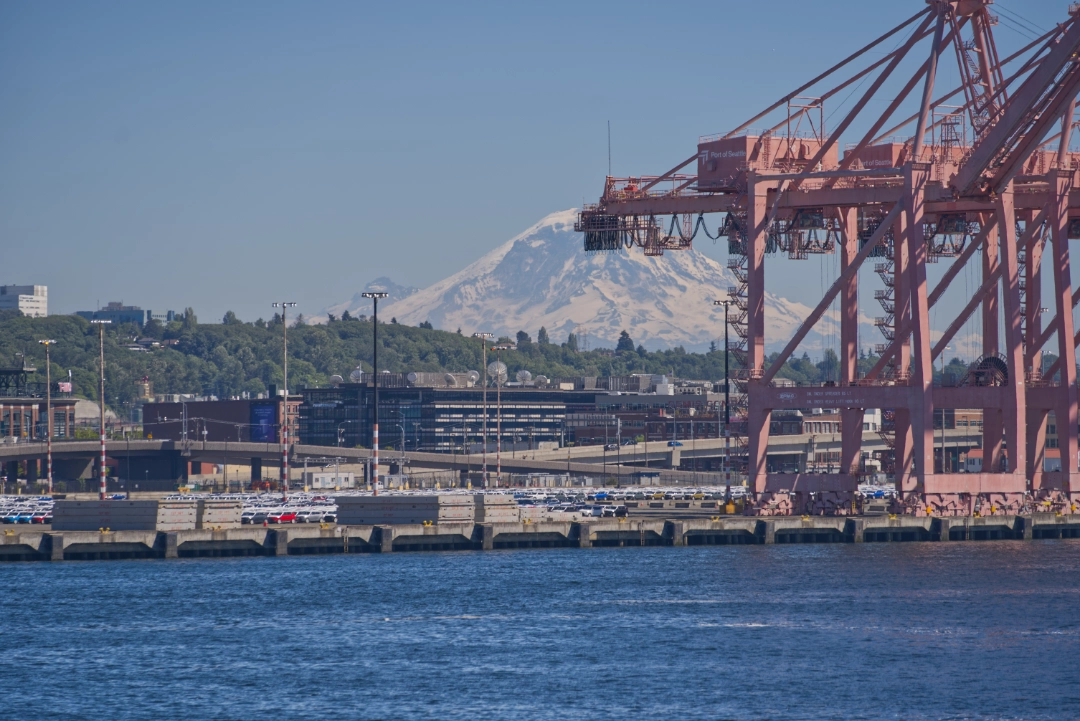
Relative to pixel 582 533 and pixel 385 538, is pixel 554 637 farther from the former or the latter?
pixel 582 533

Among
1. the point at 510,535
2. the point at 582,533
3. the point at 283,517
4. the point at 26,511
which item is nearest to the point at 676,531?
the point at 582,533

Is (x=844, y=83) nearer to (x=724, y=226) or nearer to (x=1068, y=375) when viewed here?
(x=724, y=226)

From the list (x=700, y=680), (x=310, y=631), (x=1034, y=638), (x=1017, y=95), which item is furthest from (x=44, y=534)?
(x=1017, y=95)

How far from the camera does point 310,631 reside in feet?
216

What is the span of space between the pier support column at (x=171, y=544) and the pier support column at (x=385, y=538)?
11091 mm

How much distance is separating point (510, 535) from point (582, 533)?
4.41 m

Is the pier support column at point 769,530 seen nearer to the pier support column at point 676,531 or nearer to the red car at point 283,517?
the pier support column at point 676,531

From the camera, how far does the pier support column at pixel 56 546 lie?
86312 mm

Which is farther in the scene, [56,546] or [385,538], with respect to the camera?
[385,538]

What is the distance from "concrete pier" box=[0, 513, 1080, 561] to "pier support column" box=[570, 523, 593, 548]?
0.06 m

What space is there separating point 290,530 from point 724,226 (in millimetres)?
33502

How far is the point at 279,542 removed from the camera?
88.2 metres

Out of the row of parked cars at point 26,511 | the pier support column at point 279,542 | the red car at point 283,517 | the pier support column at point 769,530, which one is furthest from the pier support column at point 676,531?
the row of parked cars at point 26,511

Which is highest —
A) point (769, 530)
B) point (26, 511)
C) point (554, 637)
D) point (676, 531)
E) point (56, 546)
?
point (769, 530)
